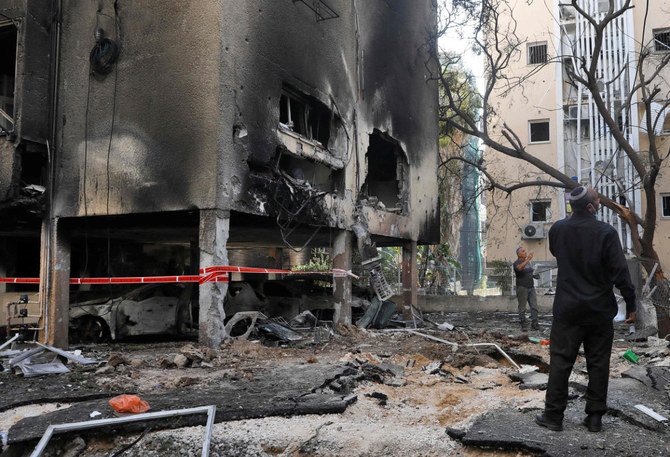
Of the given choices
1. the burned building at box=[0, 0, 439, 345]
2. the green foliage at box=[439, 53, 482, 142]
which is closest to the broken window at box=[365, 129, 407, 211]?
the burned building at box=[0, 0, 439, 345]

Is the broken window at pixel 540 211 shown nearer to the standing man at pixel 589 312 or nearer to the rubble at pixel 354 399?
the rubble at pixel 354 399

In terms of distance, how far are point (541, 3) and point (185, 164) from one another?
Result: 66.9 ft

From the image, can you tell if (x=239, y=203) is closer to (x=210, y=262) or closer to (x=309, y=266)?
(x=210, y=262)

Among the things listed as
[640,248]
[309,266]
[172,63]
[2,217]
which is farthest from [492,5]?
[309,266]

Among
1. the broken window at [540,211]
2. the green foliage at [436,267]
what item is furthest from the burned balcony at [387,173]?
the broken window at [540,211]

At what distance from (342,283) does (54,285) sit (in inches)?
223

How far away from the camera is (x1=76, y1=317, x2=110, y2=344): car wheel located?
449 inches

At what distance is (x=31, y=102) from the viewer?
10539mm

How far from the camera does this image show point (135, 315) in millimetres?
11219

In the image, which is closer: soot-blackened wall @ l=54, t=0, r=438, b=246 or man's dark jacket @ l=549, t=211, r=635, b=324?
man's dark jacket @ l=549, t=211, r=635, b=324

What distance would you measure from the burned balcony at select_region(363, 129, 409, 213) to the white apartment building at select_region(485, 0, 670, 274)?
24.3ft

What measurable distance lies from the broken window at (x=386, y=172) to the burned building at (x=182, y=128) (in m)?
2.14

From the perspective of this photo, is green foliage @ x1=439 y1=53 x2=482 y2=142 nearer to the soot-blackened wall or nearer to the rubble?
the soot-blackened wall

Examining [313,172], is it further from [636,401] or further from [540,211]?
[540,211]
